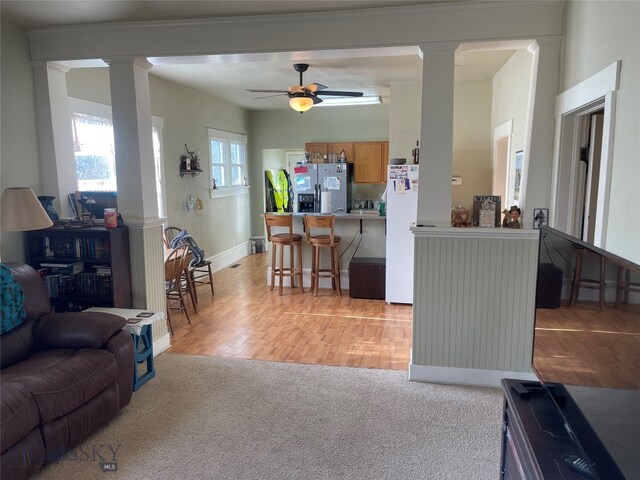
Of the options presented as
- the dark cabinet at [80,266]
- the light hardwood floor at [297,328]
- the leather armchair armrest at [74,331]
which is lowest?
the light hardwood floor at [297,328]

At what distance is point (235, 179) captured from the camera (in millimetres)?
7688

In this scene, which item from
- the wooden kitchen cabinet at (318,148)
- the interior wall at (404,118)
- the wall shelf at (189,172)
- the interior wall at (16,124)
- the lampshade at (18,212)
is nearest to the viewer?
the lampshade at (18,212)

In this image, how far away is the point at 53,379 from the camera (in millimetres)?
2182

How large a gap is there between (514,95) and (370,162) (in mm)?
Result: 3365

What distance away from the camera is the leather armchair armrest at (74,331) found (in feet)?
8.36

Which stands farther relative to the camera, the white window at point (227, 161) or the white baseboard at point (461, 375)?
the white window at point (227, 161)

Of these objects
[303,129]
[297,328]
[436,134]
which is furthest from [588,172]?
[303,129]

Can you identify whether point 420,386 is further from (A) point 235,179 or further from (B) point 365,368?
(A) point 235,179

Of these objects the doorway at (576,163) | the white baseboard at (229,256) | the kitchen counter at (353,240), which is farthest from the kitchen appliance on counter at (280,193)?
the doorway at (576,163)

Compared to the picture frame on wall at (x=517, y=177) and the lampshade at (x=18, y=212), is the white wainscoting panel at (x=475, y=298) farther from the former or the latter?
the lampshade at (x=18, y=212)

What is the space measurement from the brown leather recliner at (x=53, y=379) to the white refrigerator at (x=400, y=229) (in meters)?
2.98

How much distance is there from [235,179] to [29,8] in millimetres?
4811

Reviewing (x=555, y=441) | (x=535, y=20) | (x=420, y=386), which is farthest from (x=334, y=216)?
(x=555, y=441)

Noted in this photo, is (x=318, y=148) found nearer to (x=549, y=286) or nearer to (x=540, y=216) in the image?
(x=540, y=216)
